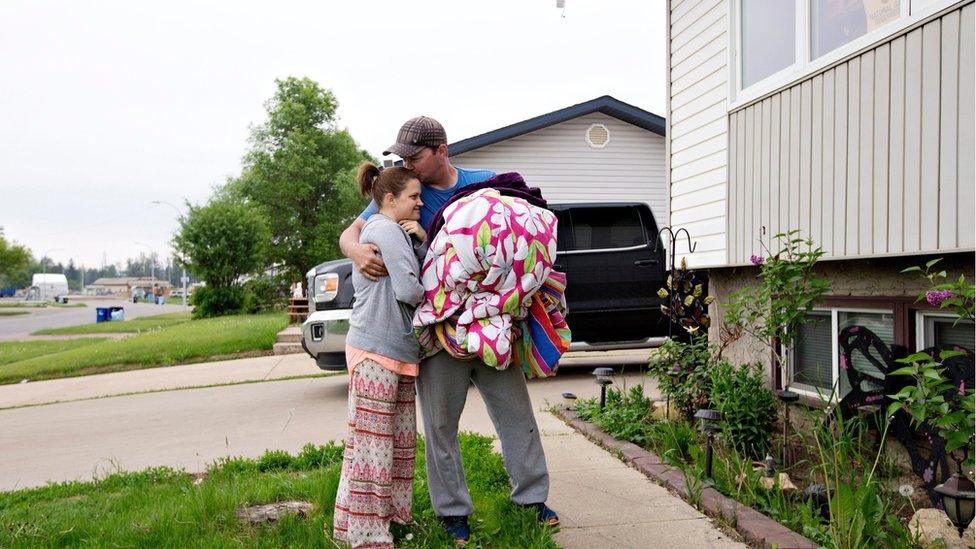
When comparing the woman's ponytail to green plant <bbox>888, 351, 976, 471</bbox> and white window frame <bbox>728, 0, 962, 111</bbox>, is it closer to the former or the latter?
green plant <bbox>888, 351, 976, 471</bbox>

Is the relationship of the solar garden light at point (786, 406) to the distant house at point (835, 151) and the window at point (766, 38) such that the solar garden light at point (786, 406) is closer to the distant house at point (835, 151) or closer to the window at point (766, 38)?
the distant house at point (835, 151)

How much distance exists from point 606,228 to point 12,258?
66940 mm

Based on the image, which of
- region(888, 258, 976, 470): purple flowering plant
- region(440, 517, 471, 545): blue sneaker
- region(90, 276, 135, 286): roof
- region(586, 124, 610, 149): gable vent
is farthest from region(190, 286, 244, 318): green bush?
region(90, 276, 135, 286): roof

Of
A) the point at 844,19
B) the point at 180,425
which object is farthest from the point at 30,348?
the point at 844,19

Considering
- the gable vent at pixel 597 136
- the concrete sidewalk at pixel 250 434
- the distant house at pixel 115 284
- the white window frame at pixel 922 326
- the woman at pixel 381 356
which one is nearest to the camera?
the woman at pixel 381 356

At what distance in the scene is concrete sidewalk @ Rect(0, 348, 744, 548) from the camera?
11.6 ft

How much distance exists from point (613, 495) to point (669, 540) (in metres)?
0.69

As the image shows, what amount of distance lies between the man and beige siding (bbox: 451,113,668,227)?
44.2 feet

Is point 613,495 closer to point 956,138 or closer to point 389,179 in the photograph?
point 389,179

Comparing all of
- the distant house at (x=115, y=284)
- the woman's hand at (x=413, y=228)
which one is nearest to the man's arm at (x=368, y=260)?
the woman's hand at (x=413, y=228)

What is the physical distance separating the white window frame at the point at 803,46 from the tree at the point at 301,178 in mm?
30217

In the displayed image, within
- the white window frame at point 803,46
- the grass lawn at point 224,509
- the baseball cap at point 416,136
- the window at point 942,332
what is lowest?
the grass lawn at point 224,509

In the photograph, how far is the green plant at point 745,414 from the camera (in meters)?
4.53

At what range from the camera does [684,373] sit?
204 inches
